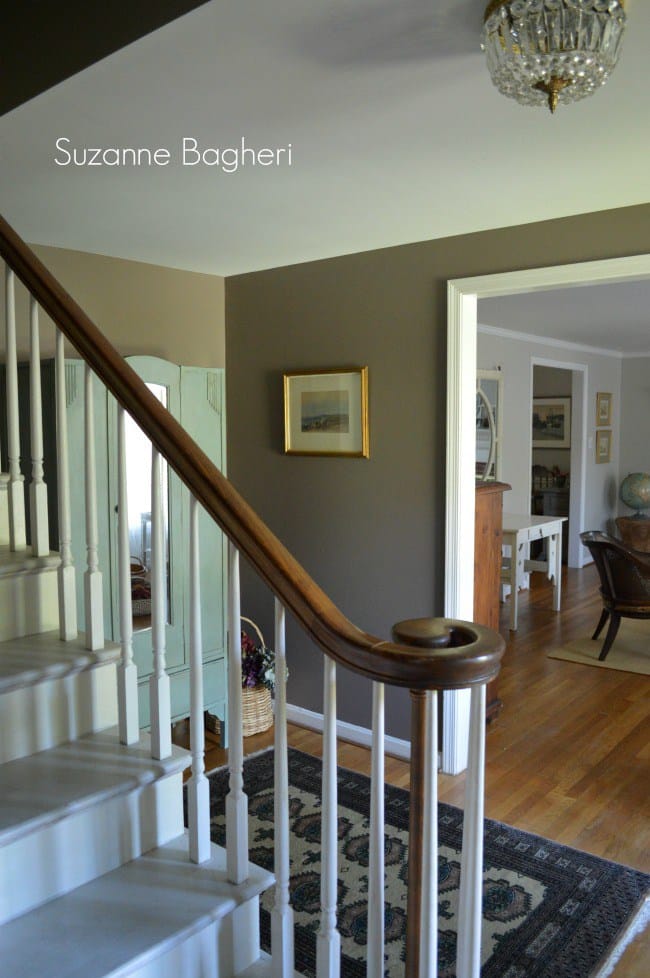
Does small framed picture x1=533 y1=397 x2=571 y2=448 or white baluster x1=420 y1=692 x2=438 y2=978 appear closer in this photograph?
white baluster x1=420 y1=692 x2=438 y2=978

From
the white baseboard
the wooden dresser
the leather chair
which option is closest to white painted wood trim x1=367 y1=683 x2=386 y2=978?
the white baseboard

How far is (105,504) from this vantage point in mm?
3244

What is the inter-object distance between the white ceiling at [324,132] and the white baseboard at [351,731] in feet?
7.16

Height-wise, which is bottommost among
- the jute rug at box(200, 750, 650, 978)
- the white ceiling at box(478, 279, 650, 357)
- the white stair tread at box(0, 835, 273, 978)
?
the jute rug at box(200, 750, 650, 978)

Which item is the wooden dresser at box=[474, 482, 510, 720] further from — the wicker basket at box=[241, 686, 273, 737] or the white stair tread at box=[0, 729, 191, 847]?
the white stair tread at box=[0, 729, 191, 847]

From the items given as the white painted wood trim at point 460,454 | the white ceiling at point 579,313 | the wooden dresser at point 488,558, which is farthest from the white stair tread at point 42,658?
the white ceiling at point 579,313

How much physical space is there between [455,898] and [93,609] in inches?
64.8

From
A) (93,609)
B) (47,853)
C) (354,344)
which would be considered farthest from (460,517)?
(47,853)

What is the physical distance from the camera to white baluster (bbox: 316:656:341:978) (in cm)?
127

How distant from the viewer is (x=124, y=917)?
1406 mm

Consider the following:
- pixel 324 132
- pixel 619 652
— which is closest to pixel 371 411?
pixel 324 132

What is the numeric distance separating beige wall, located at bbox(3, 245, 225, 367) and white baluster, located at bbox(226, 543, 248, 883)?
89.9 inches

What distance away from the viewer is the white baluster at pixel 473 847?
1.08 meters

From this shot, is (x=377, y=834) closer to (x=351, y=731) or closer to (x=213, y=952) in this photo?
(x=213, y=952)
